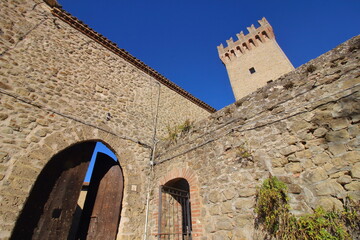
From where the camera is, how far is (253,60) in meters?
16.5

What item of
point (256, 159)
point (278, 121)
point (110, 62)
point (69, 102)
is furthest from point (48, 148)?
point (278, 121)

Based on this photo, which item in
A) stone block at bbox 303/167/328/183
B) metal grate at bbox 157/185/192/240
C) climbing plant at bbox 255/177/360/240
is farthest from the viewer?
metal grate at bbox 157/185/192/240

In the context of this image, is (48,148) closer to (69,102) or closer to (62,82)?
(69,102)

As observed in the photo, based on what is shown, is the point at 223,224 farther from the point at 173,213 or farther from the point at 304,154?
the point at 173,213

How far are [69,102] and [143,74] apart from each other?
3404 mm

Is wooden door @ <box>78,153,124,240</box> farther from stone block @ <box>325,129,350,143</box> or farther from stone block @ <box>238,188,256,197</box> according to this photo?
stone block @ <box>325,129,350,143</box>

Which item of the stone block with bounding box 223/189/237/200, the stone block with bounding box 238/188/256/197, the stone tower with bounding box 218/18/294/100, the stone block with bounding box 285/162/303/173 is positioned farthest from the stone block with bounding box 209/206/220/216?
the stone tower with bounding box 218/18/294/100

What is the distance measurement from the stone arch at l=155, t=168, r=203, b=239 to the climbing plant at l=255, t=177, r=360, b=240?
4.47ft

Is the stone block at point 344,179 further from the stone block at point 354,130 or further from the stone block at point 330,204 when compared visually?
the stone block at point 354,130

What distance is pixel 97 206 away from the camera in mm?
4621

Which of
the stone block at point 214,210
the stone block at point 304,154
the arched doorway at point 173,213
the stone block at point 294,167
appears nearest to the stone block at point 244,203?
the stone block at point 214,210

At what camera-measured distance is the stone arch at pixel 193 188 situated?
3.71m

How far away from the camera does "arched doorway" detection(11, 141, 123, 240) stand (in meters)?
3.45

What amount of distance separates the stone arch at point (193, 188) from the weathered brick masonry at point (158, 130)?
0.03 metres
